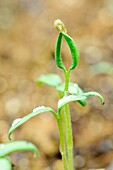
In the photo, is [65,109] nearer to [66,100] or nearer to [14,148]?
[66,100]

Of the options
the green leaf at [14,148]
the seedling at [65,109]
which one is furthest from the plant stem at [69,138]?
the green leaf at [14,148]

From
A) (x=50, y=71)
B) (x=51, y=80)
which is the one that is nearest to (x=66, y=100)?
(x=51, y=80)

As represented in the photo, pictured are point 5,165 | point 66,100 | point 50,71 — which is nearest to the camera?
point 66,100

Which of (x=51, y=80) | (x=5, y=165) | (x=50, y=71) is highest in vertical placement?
(x=50, y=71)

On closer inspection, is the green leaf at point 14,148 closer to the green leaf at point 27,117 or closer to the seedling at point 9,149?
the seedling at point 9,149

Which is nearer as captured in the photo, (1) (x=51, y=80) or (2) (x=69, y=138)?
(2) (x=69, y=138)

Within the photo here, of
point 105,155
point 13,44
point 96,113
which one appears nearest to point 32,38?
point 13,44

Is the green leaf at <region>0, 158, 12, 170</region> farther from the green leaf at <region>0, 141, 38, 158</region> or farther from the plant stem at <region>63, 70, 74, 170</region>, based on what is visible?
the plant stem at <region>63, 70, 74, 170</region>

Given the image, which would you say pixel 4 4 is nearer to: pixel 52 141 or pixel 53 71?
pixel 53 71
